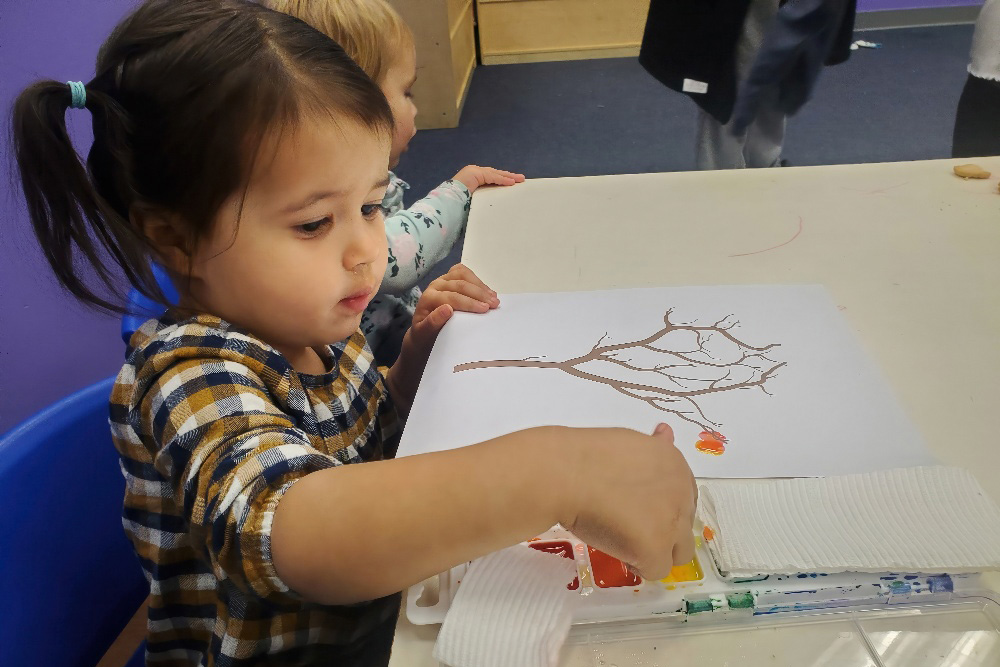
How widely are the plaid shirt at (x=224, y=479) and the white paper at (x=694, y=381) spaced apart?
9 centimetres

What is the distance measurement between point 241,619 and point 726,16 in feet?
4.15

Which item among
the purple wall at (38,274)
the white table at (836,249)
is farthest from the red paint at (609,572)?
the purple wall at (38,274)

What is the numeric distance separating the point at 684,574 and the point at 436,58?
2.60 m

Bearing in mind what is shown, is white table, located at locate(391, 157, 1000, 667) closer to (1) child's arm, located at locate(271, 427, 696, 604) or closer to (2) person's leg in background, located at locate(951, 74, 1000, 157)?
(1) child's arm, located at locate(271, 427, 696, 604)

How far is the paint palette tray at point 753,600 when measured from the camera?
35cm

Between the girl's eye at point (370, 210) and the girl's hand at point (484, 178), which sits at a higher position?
the girl's eye at point (370, 210)

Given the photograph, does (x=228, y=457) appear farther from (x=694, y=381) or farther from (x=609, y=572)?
(x=694, y=381)

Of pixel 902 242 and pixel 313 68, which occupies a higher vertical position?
pixel 313 68

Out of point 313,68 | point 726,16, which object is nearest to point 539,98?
point 726,16

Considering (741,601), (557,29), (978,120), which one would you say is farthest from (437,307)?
(557,29)

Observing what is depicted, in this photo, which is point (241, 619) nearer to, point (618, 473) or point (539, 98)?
point (618, 473)

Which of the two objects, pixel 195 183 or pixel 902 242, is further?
pixel 902 242

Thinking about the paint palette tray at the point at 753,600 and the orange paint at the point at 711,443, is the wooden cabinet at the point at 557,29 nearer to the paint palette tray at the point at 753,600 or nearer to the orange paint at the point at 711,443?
the orange paint at the point at 711,443

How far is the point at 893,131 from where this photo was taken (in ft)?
8.07
